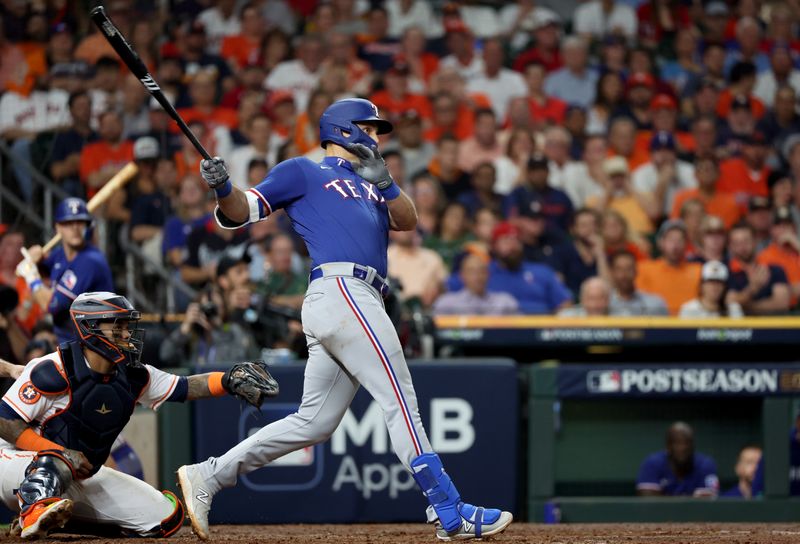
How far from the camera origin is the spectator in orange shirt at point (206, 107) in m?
11.0

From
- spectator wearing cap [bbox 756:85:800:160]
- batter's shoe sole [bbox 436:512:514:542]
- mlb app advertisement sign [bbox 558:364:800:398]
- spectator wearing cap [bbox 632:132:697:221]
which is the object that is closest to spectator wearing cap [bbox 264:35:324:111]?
spectator wearing cap [bbox 632:132:697:221]

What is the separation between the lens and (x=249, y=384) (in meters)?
5.26

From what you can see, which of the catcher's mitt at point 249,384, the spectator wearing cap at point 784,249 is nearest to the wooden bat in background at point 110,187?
the catcher's mitt at point 249,384

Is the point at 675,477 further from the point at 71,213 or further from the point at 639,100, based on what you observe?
the point at 639,100

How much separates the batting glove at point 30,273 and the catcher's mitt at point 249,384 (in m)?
2.52

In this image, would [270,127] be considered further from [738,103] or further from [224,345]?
[738,103]

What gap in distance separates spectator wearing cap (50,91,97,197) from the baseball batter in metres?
3.93

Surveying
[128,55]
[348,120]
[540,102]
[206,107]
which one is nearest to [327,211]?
[348,120]

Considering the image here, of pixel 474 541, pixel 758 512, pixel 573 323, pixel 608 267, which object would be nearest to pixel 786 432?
pixel 758 512

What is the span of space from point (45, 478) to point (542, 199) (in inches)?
242

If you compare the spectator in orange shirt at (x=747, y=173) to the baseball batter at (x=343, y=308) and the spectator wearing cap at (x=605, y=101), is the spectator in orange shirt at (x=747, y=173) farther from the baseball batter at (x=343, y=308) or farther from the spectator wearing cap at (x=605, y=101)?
the baseball batter at (x=343, y=308)

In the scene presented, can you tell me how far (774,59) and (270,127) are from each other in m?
5.13

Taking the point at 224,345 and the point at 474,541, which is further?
the point at 224,345

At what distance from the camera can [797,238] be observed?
10633 millimetres
